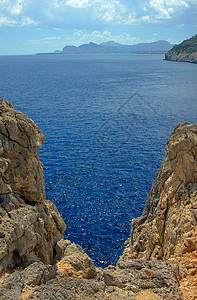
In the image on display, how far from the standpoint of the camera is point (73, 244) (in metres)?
21.3

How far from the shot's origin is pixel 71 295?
514 inches

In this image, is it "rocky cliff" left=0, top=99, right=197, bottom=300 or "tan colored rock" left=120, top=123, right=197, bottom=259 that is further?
"tan colored rock" left=120, top=123, right=197, bottom=259

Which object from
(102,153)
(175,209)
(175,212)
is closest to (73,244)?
(175,212)

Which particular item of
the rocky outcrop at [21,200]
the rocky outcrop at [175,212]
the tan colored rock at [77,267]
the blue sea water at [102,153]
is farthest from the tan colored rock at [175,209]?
the rocky outcrop at [21,200]

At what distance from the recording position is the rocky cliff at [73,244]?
45.6 ft

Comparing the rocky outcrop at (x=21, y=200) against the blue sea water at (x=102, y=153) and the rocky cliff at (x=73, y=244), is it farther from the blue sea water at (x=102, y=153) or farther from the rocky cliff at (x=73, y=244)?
the blue sea water at (x=102, y=153)

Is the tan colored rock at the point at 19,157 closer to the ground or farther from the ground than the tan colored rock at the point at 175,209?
farther from the ground

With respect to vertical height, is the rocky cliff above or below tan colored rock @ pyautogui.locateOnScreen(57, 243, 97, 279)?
above

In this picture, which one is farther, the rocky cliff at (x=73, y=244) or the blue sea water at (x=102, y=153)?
the blue sea water at (x=102, y=153)

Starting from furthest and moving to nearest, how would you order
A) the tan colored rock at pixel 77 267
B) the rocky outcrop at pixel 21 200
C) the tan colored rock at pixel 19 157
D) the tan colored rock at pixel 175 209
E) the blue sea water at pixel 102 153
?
the blue sea water at pixel 102 153, the tan colored rock at pixel 175 209, the tan colored rock at pixel 19 157, the tan colored rock at pixel 77 267, the rocky outcrop at pixel 21 200

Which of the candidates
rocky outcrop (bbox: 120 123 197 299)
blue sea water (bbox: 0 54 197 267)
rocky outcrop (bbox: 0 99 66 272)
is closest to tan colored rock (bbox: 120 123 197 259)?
rocky outcrop (bbox: 120 123 197 299)

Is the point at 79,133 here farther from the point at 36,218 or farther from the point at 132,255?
the point at 36,218

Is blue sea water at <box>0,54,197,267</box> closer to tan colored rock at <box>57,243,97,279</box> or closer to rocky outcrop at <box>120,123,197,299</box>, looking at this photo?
rocky outcrop at <box>120,123,197,299</box>

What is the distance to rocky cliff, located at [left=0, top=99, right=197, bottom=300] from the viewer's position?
13.9 m
